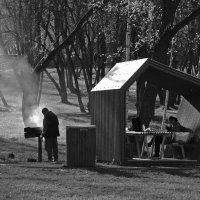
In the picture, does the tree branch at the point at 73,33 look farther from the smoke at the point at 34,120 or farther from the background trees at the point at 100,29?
the smoke at the point at 34,120

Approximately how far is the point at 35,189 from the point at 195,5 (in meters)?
17.8

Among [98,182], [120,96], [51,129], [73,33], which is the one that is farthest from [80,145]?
[73,33]

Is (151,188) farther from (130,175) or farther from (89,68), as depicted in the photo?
(89,68)

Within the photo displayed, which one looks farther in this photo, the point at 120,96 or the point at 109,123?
the point at 109,123

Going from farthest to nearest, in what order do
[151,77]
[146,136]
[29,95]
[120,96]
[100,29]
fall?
[100,29] < [29,95] < [151,77] < [146,136] < [120,96]

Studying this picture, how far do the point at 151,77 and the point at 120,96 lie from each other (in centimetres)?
270

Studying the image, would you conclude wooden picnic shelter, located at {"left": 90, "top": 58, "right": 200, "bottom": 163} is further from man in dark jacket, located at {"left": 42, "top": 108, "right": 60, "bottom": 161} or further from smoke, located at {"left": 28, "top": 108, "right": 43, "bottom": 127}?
smoke, located at {"left": 28, "top": 108, "right": 43, "bottom": 127}

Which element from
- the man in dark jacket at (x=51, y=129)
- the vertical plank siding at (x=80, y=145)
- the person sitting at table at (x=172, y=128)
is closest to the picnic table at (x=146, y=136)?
the person sitting at table at (x=172, y=128)

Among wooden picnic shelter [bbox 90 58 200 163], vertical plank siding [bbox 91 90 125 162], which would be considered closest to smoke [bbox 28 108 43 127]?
wooden picnic shelter [bbox 90 58 200 163]

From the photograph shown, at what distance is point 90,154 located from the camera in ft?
61.7

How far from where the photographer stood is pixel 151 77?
22.2 metres

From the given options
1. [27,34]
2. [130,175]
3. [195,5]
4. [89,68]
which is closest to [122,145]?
[130,175]

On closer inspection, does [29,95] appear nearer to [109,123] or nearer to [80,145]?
[109,123]

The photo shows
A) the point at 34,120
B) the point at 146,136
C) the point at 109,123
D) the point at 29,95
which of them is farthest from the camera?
the point at 29,95
